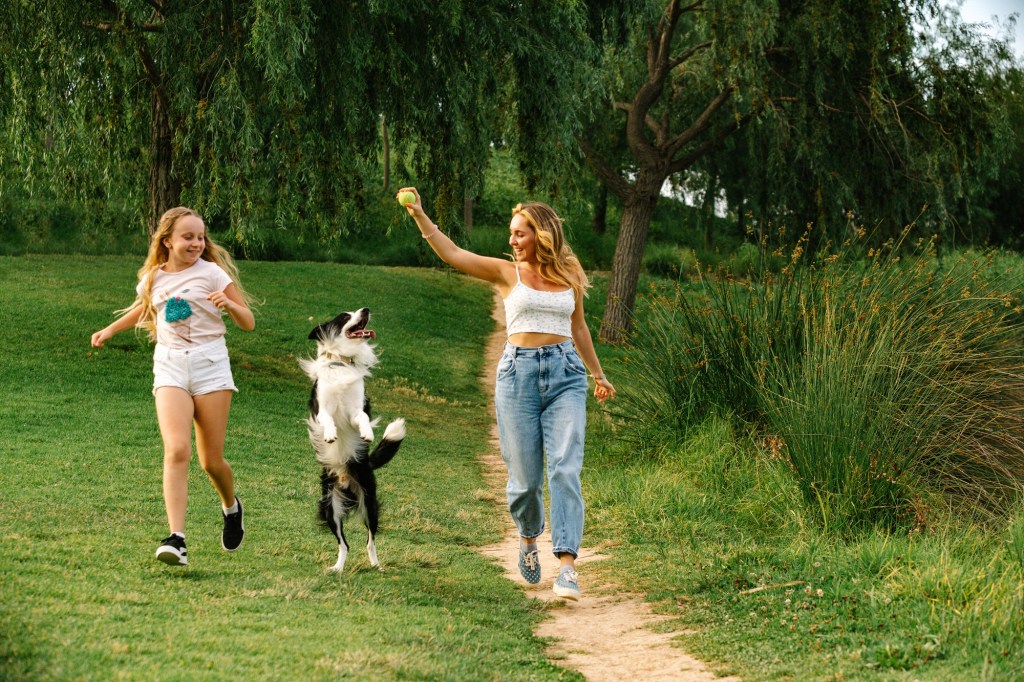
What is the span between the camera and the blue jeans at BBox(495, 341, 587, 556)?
19.7 feet

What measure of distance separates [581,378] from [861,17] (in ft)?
44.2

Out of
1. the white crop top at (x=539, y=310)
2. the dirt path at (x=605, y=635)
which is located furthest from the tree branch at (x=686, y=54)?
A: the white crop top at (x=539, y=310)

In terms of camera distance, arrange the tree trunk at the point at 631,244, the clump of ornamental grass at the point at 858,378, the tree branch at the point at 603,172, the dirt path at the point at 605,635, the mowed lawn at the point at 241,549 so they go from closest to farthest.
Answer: the mowed lawn at the point at 241,549, the dirt path at the point at 605,635, the clump of ornamental grass at the point at 858,378, the tree branch at the point at 603,172, the tree trunk at the point at 631,244

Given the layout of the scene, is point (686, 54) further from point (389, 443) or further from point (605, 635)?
point (605, 635)

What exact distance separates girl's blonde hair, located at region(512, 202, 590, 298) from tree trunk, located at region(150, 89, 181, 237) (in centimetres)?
884

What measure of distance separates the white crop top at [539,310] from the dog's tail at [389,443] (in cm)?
105

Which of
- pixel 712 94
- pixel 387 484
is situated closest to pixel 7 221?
pixel 712 94

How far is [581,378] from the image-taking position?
6.13m

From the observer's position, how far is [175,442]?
5.86 metres

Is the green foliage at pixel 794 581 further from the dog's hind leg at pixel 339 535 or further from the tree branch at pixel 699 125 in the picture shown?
the tree branch at pixel 699 125

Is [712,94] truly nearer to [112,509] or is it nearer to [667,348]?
[667,348]

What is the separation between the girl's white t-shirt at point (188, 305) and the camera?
5.99 meters

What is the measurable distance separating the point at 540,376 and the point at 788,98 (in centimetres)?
1354

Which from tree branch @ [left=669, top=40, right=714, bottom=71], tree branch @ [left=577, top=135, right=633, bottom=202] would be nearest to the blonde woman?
tree branch @ [left=669, top=40, right=714, bottom=71]
